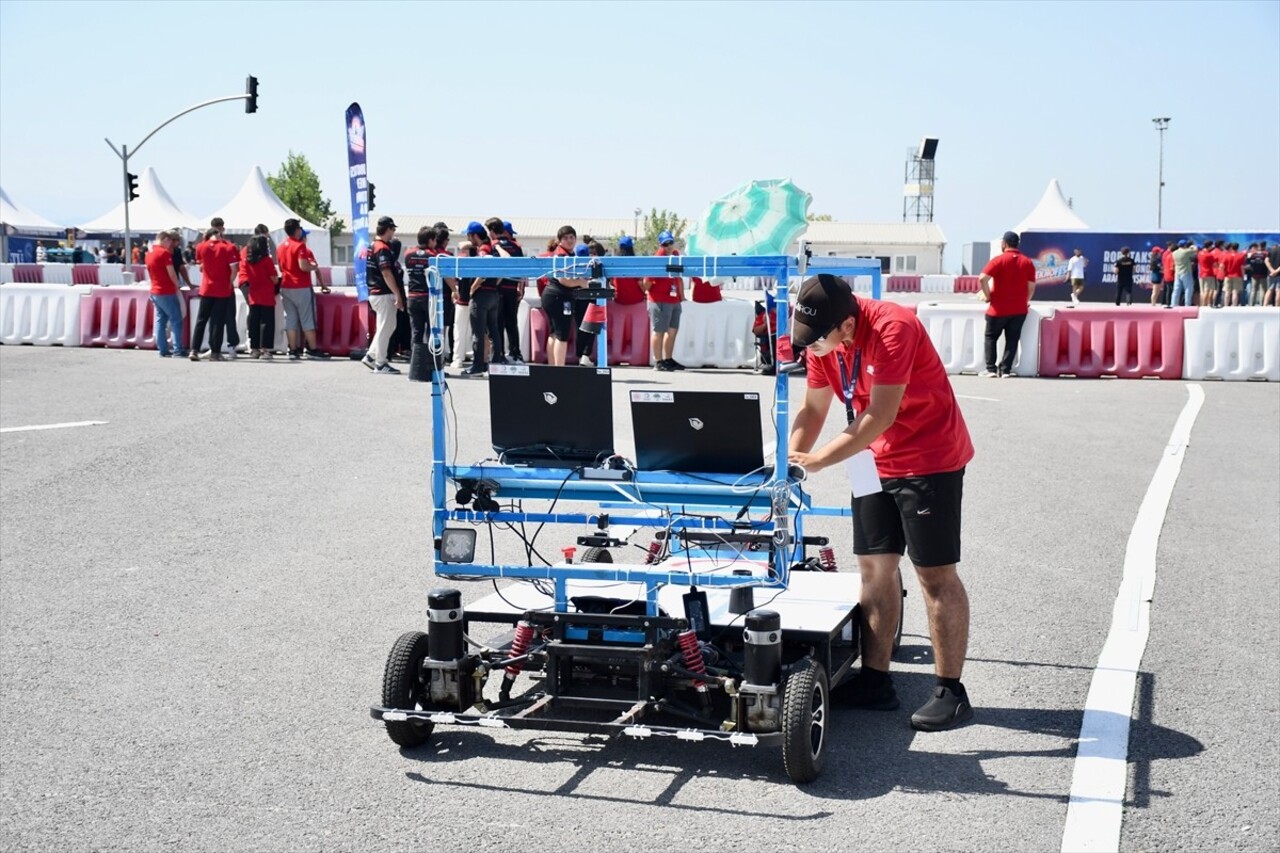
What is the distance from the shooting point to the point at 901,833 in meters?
4.49

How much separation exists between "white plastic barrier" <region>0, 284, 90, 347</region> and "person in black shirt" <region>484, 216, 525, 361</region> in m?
7.23

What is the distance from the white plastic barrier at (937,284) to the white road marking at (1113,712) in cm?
5491

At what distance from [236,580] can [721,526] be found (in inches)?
123

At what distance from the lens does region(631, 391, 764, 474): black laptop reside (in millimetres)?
5492

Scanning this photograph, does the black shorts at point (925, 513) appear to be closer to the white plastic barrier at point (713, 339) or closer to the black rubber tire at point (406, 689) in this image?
the black rubber tire at point (406, 689)

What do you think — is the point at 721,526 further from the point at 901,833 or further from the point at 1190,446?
the point at 1190,446

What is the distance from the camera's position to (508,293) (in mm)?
18438

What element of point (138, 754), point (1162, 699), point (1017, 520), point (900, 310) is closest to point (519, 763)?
point (138, 754)

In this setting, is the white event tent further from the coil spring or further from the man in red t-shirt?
the coil spring

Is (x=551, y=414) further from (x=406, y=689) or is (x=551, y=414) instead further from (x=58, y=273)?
(x=58, y=273)

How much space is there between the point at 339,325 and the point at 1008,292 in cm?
978

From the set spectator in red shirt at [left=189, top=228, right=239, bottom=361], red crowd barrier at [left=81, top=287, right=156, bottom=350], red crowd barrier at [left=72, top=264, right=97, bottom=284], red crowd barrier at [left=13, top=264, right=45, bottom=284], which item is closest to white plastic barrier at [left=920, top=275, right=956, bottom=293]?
red crowd barrier at [left=72, top=264, right=97, bottom=284]

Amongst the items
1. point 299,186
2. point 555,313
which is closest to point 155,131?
point 555,313

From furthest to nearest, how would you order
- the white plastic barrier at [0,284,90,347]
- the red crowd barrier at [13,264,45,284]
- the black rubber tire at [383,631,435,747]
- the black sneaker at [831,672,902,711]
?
the red crowd barrier at [13,264,45,284] < the white plastic barrier at [0,284,90,347] < the black sneaker at [831,672,902,711] < the black rubber tire at [383,631,435,747]
